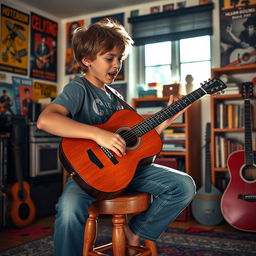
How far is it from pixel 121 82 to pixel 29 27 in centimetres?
125

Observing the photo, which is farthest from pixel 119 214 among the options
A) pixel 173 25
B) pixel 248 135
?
pixel 173 25

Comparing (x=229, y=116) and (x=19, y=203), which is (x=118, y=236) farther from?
(x=229, y=116)

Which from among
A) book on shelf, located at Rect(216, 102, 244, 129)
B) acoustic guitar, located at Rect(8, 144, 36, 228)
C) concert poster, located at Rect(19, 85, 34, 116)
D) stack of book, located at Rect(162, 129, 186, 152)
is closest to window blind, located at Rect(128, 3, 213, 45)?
book on shelf, located at Rect(216, 102, 244, 129)

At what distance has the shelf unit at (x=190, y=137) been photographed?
3.29 metres

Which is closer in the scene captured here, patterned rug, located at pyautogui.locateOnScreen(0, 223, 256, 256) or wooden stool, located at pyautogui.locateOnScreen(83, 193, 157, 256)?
wooden stool, located at pyautogui.locateOnScreen(83, 193, 157, 256)

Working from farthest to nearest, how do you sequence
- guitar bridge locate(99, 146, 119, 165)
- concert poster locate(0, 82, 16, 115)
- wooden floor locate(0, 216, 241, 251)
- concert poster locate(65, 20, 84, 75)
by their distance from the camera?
1. concert poster locate(65, 20, 84, 75)
2. concert poster locate(0, 82, 16, 115)
3. wooden floor locate(0, 216, 241, 251)
4. guitar bridge locate(99, 146, 119, 165)

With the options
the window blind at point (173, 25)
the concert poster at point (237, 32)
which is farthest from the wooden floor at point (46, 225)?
the window blind at point (173, 25)

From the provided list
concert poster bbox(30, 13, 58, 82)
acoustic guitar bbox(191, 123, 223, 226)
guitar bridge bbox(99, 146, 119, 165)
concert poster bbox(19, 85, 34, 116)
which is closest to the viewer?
guitar bridge bbox(99, 146, 119, 165)

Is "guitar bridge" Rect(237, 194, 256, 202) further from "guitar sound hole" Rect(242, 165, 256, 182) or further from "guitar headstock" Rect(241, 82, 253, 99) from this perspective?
"guitar headstock" Rect(241, 82, 253, 99)

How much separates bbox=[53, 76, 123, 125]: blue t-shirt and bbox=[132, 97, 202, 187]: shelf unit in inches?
68.4

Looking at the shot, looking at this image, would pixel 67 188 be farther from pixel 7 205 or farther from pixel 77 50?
pixel 7 205

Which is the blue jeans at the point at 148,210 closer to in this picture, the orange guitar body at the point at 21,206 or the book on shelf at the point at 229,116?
the orange guitar body at the point at 21,206

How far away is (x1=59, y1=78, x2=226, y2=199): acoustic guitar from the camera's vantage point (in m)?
1.29

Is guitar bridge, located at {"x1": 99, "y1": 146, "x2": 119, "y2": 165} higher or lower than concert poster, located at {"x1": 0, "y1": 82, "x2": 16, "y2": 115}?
lower
